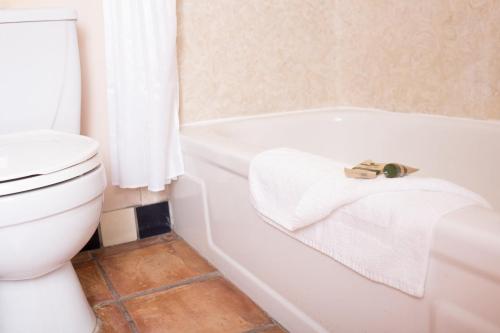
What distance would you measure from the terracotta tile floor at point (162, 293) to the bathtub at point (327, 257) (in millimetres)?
45

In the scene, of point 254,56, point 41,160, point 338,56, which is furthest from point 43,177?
point 338,56

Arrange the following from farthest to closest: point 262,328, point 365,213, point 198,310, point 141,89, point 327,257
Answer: point 141,89, point 198,310, point 262,328, point 327,257, point 365,213

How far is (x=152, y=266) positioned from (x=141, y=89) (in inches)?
22.5

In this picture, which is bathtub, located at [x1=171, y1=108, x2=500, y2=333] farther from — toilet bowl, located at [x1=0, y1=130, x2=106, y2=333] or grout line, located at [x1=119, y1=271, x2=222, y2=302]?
toilet bowl, located at [x1=0, y1=130, x2=106, y2=333]

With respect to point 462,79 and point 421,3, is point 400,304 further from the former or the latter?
point 421,3

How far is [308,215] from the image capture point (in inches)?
35.6

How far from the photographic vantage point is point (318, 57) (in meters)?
1.94

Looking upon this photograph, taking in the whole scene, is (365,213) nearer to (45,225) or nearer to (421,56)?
(45,225)

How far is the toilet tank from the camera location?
1.29 m

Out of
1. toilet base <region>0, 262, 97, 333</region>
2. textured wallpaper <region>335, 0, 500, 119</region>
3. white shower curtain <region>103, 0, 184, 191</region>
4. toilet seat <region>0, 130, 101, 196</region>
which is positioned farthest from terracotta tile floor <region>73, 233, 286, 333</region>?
textured wallpaper <region>335, 0, 500, 119</region>

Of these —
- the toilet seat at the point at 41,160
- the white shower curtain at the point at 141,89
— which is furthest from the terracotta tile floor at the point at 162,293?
the toilet seat at the point at 41,160

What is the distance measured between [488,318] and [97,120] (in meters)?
1.31

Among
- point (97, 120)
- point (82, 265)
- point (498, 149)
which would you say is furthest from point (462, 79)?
point (82, 265)

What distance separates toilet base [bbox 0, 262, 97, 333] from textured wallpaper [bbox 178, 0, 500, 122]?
76cm
